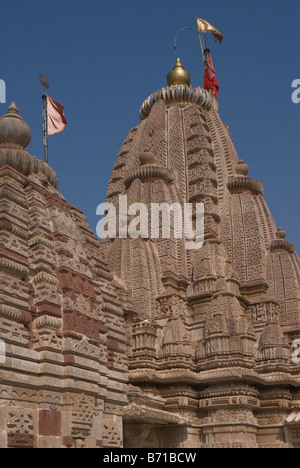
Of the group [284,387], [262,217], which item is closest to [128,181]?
[262,217]

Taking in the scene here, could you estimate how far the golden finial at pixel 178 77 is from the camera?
33.5 m

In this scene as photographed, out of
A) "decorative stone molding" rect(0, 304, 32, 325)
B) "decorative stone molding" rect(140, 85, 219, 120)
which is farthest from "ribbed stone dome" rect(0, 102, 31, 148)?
"decorative stone molding" rect(140, 85, 219, 120)

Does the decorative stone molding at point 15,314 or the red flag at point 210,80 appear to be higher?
the red flag at point 210,80

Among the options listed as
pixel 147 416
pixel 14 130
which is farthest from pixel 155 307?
pixel 14 130

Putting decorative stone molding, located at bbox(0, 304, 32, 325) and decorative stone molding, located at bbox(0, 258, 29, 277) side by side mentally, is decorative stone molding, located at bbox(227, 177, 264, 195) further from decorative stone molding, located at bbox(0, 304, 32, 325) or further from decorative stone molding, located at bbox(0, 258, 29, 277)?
decorative stone molding, located at bbox(0, 304, 32, 325)

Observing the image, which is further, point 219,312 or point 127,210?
point 127,210

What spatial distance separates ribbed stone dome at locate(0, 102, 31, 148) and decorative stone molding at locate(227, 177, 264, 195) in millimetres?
15618

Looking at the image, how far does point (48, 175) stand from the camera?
15094 millimetres

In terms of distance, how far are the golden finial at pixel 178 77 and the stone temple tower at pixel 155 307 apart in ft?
0.45

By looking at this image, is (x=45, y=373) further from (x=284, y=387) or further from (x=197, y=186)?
(x=197, y=186)

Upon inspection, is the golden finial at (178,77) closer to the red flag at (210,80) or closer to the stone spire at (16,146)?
the red flag at (210,80)

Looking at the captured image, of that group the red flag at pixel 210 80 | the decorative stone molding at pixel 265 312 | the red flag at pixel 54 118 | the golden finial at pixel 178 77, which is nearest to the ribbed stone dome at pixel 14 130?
the red flag at pixel 54 118

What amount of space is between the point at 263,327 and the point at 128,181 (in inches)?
355
